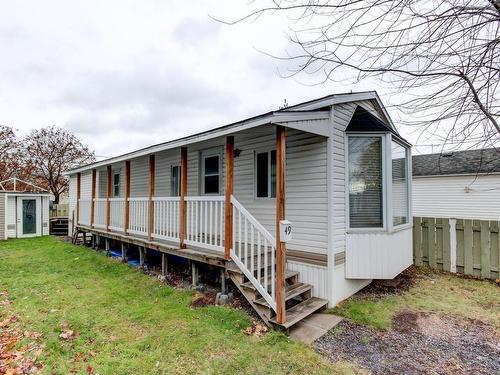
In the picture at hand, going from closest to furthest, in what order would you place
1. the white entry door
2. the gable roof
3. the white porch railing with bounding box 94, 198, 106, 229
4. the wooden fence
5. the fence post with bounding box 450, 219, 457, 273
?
1. the wooden fence
2. the fence post with bounding box 450, 219, 457, 273
3. the white porch railing with bounding box 94, 198, 106, 229
4. the gable roof
5. the white entry door

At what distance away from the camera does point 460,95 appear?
313 cm

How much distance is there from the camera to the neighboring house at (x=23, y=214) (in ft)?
48.8

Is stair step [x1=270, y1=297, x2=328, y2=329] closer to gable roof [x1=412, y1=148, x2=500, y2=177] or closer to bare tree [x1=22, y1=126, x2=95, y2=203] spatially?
gable roof [x1=412, y1=148, x2=500, y2=177]

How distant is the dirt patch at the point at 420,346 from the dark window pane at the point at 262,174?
3.02m

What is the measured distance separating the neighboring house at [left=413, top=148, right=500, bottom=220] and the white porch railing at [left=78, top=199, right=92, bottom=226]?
15700 millimetres

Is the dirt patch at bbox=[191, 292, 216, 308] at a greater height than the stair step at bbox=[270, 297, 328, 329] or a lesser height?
lesser

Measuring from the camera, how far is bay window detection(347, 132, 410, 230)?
17.9ft

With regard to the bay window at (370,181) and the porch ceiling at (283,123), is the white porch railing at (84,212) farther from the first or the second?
the bay window at (370,181)

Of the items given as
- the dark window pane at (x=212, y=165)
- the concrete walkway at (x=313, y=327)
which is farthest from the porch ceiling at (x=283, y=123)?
the concrete walkway at (x=313, y=327)

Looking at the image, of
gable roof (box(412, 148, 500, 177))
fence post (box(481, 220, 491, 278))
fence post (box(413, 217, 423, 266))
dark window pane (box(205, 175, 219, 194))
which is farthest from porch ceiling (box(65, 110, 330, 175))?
gable roof (box(412, 148, 500, 177))

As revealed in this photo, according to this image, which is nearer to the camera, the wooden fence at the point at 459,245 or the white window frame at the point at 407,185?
the white window frame at the point at 407,185

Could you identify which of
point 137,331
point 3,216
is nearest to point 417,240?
point 137,331

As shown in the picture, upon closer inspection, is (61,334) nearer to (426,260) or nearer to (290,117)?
(290,117)

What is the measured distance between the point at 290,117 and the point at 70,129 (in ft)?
86.2
